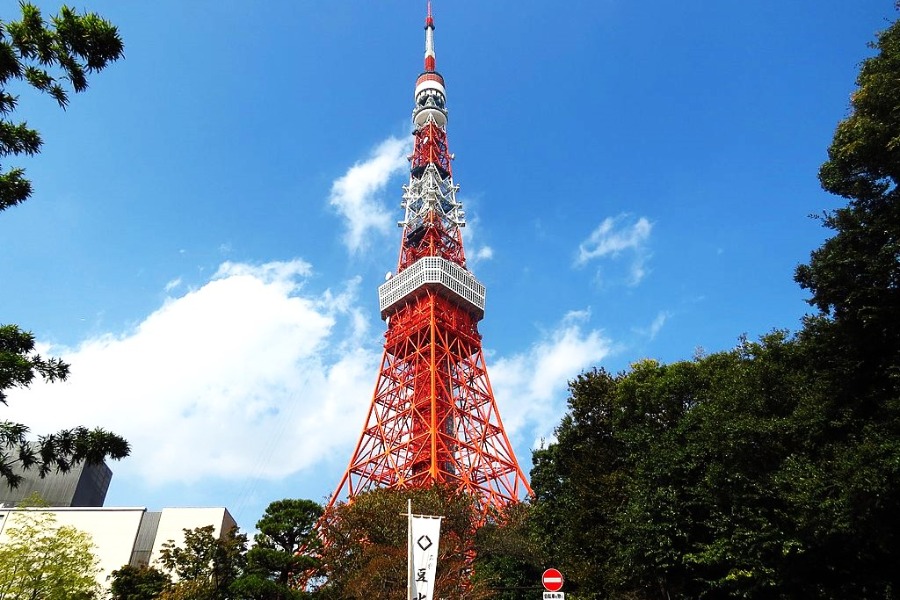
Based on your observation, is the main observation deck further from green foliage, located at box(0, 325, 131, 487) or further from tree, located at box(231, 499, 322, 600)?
green foliage, located at box(0, 325, 131, 487)

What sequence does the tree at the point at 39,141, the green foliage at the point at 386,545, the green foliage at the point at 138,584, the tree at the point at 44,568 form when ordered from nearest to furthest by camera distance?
1. the tree at the point at 39,141
2. the tree at the point at 44,568
3. the green foliage at the point at 386,545
4. the green foliage at the point at 138,584

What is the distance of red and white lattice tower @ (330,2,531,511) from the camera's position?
33.9m

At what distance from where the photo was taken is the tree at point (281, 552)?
19859 mm

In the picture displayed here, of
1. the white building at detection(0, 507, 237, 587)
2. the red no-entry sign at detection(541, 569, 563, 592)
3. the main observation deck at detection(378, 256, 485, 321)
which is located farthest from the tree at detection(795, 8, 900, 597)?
the white building at detection(0, 507, 237, 587)

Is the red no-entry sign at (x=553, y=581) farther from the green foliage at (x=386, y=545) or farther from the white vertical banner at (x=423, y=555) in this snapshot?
the green foliage at (x=386, y=545)

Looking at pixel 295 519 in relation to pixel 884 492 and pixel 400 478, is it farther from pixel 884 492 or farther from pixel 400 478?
pixel 884 492

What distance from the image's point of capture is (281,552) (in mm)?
21250

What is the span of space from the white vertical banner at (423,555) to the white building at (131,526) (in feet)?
82.0

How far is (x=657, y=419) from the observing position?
16828 mm

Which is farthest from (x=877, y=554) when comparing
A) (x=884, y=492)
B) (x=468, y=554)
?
(x=468, y=554)

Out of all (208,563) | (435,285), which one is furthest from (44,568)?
(435,285)

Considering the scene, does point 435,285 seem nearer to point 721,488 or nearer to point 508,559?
point 508,559

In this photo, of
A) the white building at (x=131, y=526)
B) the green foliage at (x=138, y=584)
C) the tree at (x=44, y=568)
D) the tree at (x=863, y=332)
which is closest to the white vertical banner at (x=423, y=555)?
the tree at (x=863, y=332)

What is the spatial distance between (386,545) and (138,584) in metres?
10.1
